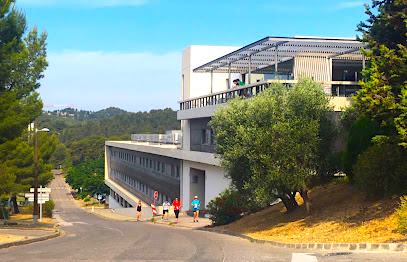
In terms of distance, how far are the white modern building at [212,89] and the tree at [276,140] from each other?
229 centimetres

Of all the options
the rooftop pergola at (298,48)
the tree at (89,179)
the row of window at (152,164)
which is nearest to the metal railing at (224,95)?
the rooftop pergola at (298,48)

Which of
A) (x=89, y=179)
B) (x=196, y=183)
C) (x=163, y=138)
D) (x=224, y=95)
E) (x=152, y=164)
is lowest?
(x=89, y=179)

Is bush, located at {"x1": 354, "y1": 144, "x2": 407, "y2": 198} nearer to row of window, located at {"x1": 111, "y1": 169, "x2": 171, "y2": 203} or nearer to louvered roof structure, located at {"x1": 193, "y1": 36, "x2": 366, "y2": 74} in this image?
louvered roof structure, located at {"x1": 193, "y1": 36, "x2": 366, "y2": 74}

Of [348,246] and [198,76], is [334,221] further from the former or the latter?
[198,76]

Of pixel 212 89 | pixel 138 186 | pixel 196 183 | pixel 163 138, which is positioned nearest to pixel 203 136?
pixel 196 183

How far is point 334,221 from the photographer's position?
A: 17.2m

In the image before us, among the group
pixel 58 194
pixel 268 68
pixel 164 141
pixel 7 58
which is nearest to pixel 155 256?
pixel 7 58

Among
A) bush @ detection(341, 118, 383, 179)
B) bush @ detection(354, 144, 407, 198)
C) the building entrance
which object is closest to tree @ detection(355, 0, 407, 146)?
bush @ detection(354, 144, 407, 198)

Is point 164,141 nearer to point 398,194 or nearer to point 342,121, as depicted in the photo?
point 342,121

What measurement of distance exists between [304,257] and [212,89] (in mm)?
35930

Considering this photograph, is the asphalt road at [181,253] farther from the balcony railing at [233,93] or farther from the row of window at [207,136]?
the row of window at [207,136]

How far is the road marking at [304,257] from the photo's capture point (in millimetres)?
12086

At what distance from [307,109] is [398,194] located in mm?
4177

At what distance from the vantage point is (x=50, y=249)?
15539 mm
